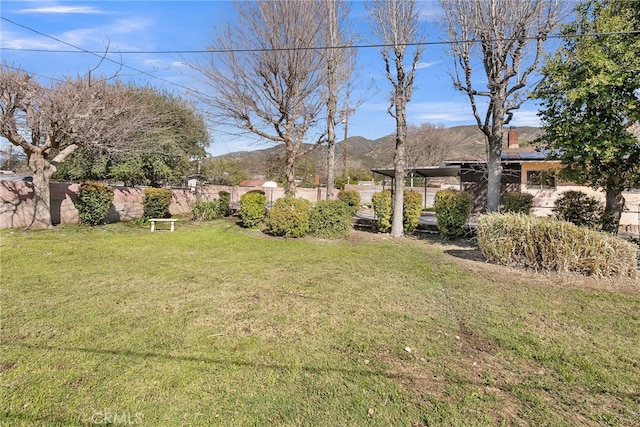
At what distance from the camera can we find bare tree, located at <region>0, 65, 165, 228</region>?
26.0 ft

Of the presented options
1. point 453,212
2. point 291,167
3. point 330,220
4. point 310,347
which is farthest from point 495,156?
point 310,347

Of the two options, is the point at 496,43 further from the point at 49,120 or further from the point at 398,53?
the point at 49,120

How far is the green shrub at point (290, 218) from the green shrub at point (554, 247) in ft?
15.1

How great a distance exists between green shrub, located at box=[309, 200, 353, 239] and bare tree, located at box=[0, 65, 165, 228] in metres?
6.31

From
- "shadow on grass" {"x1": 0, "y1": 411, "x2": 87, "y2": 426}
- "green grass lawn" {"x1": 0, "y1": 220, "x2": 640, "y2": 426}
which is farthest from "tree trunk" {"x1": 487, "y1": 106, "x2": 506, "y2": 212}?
"shadow on grass" {"x1": 0, "y1": 411, "x2": 87, "y2": 426}

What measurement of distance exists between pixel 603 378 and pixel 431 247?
556 cm

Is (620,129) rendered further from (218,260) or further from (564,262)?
(218,260)

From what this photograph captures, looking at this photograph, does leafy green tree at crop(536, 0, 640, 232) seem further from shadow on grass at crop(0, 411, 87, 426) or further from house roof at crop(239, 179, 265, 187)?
house roof at crop(239, 179, 265, 187)

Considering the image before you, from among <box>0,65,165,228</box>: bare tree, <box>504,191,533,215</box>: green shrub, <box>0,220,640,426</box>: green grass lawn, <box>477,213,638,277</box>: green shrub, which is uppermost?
<box>0,65,165,228</box>: bare tree

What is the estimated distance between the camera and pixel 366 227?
11344 mm

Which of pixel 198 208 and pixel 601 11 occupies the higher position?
pixel 601 11

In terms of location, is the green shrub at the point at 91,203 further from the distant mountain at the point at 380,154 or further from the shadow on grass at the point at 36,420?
the distant mountain at the point at 380,154

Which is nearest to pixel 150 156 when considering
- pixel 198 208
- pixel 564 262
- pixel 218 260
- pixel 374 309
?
pixel 198 208

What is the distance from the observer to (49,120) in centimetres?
829
